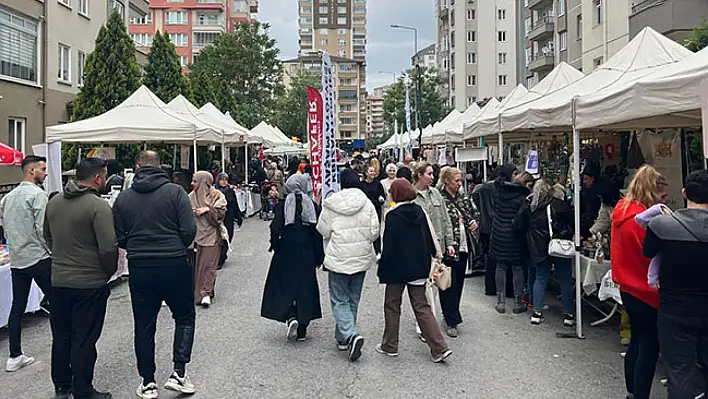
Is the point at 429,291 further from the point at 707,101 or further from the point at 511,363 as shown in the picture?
the point at 707,101

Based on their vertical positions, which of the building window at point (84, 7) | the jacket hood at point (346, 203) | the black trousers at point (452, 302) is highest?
the building window at point (84, 7)

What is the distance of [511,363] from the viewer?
20.4 feet

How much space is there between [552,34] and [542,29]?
81cm

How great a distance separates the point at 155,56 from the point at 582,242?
2078 centimetres

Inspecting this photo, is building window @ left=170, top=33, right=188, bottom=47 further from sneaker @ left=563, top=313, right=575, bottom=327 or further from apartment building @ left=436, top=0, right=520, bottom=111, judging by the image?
sneaker @ left=563, top=313, right=575, bottom=327

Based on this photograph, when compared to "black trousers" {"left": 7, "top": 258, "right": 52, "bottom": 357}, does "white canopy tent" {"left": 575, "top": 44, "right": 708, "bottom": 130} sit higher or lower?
higher

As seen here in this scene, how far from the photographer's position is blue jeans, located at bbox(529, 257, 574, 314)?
746cm

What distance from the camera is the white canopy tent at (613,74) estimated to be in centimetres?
771

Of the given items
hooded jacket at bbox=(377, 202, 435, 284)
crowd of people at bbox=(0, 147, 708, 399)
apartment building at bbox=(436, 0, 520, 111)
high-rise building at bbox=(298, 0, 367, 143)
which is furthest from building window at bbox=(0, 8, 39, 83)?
high-rise building at bbox=(298, 0, 367, 143)

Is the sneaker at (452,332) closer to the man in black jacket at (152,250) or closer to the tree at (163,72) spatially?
the man in black jacket at (152,250)

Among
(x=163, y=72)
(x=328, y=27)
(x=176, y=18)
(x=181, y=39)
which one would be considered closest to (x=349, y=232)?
(x=163, y=72)

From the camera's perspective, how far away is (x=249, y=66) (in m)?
41.9

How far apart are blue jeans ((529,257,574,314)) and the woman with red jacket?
2.55 m

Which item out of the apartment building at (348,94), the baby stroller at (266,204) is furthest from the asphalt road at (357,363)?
the apartment building at (348,94)
